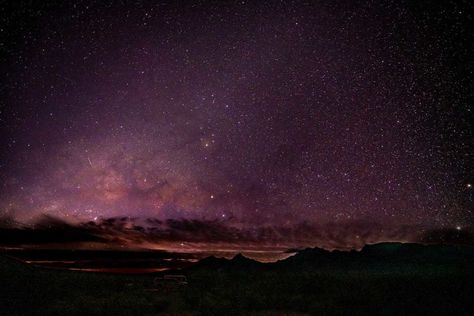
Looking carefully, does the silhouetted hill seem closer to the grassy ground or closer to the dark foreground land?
the dark foreground land

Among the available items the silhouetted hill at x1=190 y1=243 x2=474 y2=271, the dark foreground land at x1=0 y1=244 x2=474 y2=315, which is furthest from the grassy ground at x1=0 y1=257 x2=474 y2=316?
the silhouetted hill at x1=190 y1=243 x2=474 y2=271

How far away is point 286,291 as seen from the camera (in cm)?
4691

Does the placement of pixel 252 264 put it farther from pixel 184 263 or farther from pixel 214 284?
pixel 214 284

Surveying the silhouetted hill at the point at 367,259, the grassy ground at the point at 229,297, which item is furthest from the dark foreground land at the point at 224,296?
the silhouetted hill at the point at 367,259

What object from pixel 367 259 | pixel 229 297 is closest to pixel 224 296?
pixel 229 297

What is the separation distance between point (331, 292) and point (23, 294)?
3091cm

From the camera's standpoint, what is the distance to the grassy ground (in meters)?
33.3

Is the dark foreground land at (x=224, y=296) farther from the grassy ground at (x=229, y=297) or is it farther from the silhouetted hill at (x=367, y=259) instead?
the silhouetted hill at (x=367, y=259)

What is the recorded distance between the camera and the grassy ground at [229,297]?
109ft

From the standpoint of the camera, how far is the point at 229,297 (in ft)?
137

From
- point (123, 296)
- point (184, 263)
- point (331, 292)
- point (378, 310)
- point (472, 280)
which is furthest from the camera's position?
point (184, 263)

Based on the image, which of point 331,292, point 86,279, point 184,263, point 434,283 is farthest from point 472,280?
point 184,263

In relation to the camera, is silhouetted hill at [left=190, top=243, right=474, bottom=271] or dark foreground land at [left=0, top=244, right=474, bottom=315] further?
silhouetted hill at [left=190, top=243, right=474, bottom=271]

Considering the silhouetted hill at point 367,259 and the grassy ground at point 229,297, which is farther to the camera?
the silhouetted hill at point 367,259
